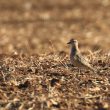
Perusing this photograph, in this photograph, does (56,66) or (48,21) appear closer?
(56,66)

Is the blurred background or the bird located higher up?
the blurred background

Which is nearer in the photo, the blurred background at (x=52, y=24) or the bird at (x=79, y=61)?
the bird at (x=79, y=61)

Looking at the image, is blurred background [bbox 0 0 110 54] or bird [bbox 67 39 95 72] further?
blurred background [bbox 0 0 110 54]

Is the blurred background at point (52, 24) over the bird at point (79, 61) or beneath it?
over

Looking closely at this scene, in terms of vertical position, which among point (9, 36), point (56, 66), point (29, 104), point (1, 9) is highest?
point (1, 9)

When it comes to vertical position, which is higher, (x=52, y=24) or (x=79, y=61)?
(x=52, y=24)

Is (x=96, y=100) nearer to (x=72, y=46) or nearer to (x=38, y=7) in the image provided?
(x=72, y=46)

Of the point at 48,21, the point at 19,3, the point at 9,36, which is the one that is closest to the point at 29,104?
the point at 9,36

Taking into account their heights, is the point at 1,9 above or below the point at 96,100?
above
